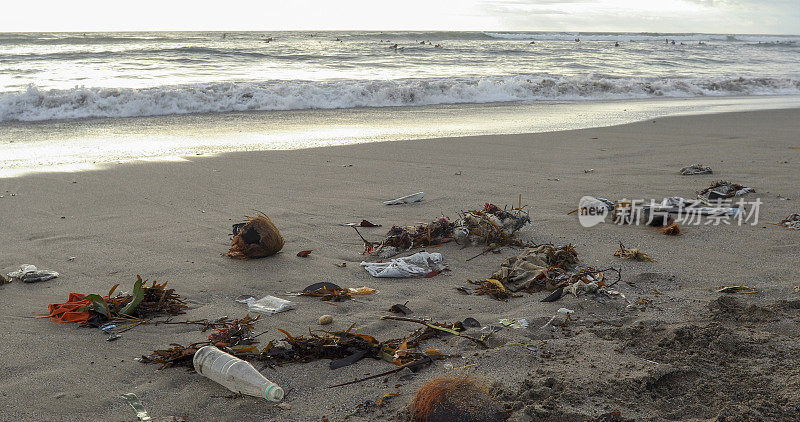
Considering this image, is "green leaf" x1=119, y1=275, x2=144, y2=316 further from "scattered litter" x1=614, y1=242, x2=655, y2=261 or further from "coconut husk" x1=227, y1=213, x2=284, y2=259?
"scattered litter" x1=614, y1=242, x2=655, y2=261

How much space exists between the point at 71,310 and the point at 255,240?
4.04ft

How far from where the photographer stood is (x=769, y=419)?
206cm

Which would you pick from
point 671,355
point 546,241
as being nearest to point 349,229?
point 546,241

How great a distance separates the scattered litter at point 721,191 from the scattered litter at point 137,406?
467 centimetres

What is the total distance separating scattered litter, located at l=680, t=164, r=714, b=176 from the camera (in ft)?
21.1

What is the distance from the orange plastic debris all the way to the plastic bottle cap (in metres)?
1.32

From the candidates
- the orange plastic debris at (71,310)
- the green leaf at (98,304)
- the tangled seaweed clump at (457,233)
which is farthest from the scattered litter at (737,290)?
the orange plastic debris at (71,310)

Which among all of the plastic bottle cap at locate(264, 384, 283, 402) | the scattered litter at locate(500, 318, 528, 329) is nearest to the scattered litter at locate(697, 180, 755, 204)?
the scattered litter at locate(500, 318, 528, 329)

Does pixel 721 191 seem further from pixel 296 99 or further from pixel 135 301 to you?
pixel 296 99

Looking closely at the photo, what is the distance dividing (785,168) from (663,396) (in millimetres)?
5616

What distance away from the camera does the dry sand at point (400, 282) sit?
91.4 inches

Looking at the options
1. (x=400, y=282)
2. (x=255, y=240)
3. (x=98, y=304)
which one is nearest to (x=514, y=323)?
(x=400, y=282)

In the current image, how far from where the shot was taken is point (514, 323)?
2990 mm

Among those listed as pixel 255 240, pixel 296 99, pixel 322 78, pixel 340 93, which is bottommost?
pixel 255 240
